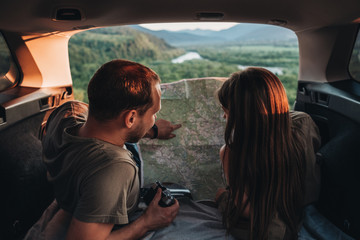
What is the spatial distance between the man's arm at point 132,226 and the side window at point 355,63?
1.59m

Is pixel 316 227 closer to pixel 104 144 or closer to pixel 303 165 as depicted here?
pixel 303 165

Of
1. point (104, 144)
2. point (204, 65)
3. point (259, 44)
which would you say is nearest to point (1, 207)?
point (104, 144)

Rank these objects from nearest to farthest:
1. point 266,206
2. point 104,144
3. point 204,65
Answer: point 104,144, point 266,206, point 204,65

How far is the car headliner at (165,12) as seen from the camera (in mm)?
1482

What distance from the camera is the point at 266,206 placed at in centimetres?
131

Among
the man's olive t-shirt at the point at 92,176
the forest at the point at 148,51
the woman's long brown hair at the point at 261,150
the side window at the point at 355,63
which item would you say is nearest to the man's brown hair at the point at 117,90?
the man's olive t-shirt at the point at 92,176

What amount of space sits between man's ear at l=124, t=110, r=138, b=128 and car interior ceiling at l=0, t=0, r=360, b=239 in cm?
74

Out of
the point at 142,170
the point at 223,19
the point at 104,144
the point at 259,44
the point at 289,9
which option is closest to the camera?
the point at 104,144

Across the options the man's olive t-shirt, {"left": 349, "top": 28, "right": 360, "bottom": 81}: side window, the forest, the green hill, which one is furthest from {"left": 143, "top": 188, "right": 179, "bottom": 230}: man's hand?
the green hill

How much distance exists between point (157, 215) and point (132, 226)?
14cm

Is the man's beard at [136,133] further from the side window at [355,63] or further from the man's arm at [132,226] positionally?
the side window at [355,63]

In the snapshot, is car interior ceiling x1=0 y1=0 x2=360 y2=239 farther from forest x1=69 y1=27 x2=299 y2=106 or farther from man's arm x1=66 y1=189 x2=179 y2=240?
forest x1=69 y1=27 x2=299 y2=106

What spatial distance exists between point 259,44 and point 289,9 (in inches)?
253

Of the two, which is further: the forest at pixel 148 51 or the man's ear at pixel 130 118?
the forest at pixel 148 51
